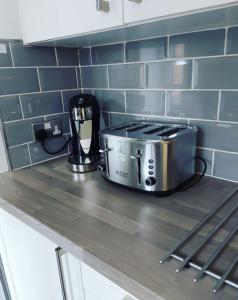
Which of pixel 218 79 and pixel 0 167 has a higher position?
pixel 218 79

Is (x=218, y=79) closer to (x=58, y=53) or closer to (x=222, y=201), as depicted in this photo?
(x=222, y=201)

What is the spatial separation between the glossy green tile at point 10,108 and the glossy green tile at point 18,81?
0.03 metres

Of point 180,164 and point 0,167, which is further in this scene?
point 0,167

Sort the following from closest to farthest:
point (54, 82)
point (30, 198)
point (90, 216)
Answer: point (90, 216) < point (30, 198) < point (54, 82)

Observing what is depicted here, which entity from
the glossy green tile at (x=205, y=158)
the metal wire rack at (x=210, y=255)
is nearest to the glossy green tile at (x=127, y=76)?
the glossy green tile at (x=205, y=158)

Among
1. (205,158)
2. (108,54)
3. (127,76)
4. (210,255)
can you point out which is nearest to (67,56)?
(108,54)

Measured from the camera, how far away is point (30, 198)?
777 mm

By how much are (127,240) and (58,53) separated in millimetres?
→ 827

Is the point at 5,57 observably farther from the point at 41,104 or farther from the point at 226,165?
the point at 226,165

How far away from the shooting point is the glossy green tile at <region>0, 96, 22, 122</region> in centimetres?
92

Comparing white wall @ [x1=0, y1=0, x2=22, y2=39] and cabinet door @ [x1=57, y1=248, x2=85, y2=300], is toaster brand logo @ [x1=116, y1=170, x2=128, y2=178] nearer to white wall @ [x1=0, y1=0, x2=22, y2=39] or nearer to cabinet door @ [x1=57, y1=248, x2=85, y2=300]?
cabinet door @ [x1=57, y1=248, x2=85, y2=300]

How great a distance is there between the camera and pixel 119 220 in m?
0.65

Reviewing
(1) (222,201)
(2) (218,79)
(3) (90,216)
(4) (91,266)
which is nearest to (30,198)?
(3) (90,216)

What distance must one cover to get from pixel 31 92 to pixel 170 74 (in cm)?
54
